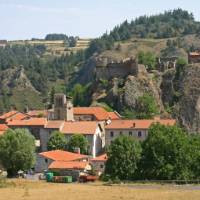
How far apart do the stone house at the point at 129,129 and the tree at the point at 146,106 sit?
1576 centimetres

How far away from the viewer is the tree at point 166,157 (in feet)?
284

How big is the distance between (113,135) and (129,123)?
144 inches

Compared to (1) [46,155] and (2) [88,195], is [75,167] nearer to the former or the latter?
(1) [46,155]

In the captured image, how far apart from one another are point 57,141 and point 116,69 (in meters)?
43.6

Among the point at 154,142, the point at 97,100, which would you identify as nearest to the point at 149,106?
the point at 97,100

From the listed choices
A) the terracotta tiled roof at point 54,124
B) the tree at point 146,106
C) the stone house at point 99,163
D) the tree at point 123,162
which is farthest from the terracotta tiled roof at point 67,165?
the tree at point 146,106

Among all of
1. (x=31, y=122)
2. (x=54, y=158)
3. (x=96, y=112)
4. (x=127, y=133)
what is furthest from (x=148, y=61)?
(x=54, y=158)

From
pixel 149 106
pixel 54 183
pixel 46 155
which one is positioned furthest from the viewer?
pixel 149 106

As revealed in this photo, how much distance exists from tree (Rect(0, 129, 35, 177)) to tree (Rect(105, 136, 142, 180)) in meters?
14.2

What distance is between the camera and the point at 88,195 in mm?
69812

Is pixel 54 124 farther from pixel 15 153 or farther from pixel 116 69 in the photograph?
pixel 116 69

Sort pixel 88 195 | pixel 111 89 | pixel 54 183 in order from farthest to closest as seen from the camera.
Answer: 1. pixel 111 89
2. pixel 54 183
3. pixel 88 195

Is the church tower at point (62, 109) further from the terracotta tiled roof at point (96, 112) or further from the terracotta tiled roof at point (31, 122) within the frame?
the terracotta tiled roof at point (96, 112)

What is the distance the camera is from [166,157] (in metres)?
87.7
